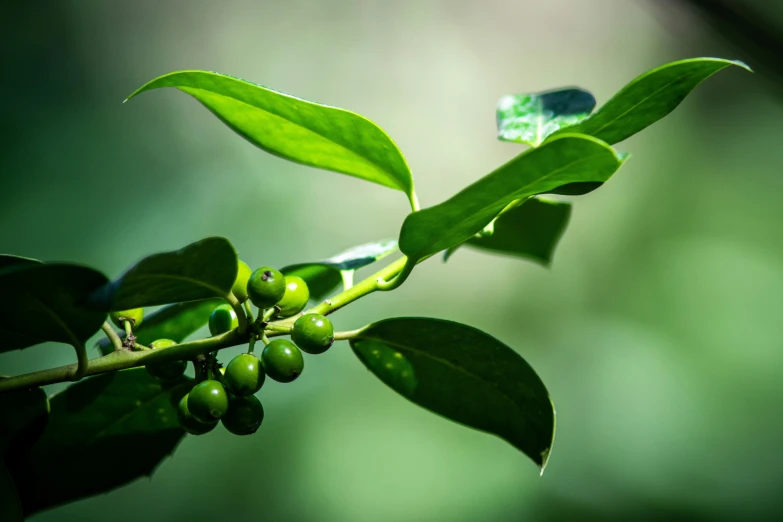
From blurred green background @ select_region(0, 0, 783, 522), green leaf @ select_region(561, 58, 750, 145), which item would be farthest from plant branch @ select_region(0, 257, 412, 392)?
blurred green background @ select_region(0, 0, 783, 522)

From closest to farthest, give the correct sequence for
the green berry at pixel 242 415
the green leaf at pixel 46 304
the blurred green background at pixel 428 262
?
the green leaf at pixel 46 304
the green berry at pixel 242 415
the blurred green background at pixel 428 262

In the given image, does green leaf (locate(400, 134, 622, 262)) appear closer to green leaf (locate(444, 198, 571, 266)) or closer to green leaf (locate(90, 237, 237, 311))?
green leaf (locate(90, 237, 237, 311))

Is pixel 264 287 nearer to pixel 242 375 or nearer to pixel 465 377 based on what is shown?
pixel 242 375

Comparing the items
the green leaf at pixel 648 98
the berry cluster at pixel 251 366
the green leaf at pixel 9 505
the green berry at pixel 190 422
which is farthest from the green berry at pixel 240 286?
the green leaf at pixel 648 98

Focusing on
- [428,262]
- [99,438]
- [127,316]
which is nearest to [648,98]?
[127,316]

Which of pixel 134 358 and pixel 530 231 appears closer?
pixel 134 358

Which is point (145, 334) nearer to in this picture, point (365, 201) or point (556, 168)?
point (556, 168)

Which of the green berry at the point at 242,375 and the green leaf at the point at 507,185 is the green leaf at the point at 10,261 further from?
the green leaf at the point at 507,185
